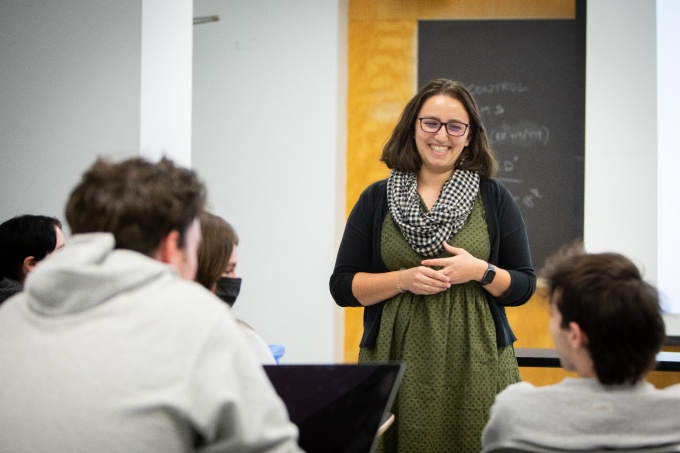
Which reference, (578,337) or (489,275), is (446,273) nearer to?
(489,275)

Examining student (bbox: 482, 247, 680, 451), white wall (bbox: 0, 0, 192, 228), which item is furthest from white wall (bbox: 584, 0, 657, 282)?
student (bbox: 482, 247, 680, 451)

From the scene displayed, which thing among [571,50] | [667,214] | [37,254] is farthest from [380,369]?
[571,50]

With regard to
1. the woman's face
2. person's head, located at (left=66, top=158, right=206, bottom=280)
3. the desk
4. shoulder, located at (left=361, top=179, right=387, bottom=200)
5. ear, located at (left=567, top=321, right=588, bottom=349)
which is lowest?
the desk

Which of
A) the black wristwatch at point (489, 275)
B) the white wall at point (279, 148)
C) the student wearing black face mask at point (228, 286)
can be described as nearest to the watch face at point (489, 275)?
the black wristwatch at point (489, 275)

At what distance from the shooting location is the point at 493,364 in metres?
1.97

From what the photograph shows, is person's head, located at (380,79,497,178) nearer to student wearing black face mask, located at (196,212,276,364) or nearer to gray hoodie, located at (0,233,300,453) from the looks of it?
student wearing black face mask, located at (196,212,276,364)

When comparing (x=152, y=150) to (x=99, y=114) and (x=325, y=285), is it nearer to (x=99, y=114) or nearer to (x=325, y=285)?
(x=99, y=114)

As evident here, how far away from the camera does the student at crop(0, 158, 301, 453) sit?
917 millimetres

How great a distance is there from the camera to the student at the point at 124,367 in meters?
0.92

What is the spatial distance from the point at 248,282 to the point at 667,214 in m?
2.24

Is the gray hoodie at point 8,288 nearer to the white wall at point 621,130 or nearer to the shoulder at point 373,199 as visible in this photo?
the shoulder at point 373,199

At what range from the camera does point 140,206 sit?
3.44 ft

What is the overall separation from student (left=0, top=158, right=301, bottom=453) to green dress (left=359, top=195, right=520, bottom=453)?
3.28 feet

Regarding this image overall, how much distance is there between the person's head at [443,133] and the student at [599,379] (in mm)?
739
